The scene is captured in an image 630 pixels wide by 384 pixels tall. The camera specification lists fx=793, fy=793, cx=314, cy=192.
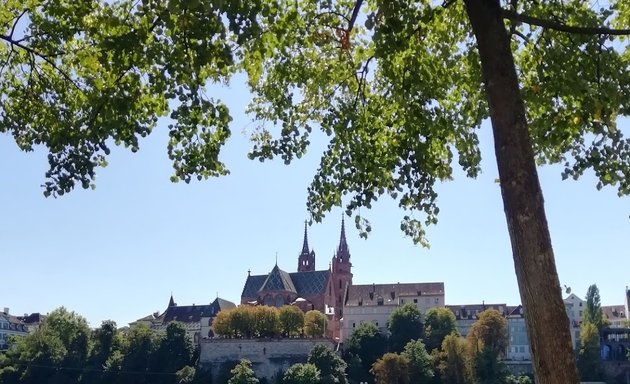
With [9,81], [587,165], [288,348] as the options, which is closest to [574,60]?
[587,165]

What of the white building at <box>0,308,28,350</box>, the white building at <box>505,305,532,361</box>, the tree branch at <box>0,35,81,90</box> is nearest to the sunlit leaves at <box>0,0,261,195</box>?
the tree branch at <box>0,35,81,90</box>

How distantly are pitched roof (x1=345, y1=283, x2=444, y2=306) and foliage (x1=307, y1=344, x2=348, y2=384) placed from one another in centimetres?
2727

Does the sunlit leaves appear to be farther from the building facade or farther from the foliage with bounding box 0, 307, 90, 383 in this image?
the building facade

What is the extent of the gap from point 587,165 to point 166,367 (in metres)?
80.8

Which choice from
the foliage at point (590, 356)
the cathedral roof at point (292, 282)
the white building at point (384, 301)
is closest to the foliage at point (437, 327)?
the foliage at point (590, 356)

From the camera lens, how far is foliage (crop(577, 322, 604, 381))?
7731 cm

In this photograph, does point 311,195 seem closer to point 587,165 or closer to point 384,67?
point 384,67

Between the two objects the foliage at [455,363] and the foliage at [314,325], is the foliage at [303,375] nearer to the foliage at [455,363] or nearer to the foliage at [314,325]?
the foliage at [455,363]

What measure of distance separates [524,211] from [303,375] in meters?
71.9

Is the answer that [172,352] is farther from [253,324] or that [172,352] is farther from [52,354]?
[52,354]

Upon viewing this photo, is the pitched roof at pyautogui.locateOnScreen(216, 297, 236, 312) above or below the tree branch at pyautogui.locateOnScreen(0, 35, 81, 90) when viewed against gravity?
above

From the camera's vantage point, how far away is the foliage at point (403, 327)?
8850 cm

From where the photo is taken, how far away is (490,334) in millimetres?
79688

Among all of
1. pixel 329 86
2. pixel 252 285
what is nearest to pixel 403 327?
pixel 252 285
